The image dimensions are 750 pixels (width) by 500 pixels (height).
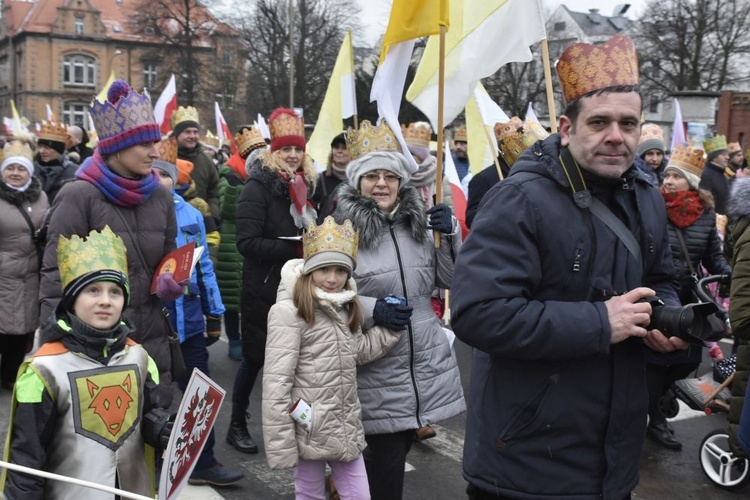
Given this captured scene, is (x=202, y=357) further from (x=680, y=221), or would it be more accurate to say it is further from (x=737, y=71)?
(x=737, y=71)

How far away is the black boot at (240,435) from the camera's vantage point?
17.6 feet

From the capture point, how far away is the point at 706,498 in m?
4.92

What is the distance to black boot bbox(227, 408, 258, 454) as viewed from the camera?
536 cm

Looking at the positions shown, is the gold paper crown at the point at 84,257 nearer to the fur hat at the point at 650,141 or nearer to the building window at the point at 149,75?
the fur hat at the point at 650,141

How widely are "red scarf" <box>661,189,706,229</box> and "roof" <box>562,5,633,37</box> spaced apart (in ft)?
227

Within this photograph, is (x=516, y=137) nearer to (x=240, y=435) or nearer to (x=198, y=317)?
(x=198, y=317)

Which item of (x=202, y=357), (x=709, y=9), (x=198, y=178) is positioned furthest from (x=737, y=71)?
(x=202, y=357)

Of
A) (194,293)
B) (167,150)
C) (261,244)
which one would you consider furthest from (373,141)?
(167,150)

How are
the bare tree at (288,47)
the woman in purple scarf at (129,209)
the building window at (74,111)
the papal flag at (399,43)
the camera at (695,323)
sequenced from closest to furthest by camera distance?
the camera at (695,323) < the woman in purple scarf at (129,209) < the papal flag at (399,43) < the bare tree at (288,47) < the building window at (74,111)

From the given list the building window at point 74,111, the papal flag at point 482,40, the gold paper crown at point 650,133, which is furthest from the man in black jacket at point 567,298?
the building window at point 74,111

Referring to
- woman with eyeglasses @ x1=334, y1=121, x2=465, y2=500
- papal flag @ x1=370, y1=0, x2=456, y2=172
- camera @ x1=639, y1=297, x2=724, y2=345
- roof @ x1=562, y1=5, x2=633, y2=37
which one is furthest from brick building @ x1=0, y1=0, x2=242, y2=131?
camera @ x1=639, y1=297, x2=724, y2=345

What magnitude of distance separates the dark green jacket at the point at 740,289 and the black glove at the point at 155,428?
2380mm

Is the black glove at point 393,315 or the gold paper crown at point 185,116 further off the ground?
the gold paper crown at point 185,116

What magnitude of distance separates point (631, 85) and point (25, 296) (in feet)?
18.0
